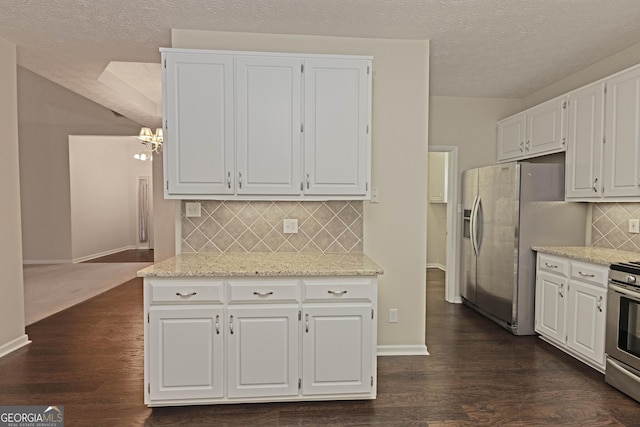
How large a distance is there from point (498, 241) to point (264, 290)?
2.76 metres

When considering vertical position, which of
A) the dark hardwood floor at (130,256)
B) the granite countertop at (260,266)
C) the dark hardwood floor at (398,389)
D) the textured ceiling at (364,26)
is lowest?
the dark hardwood floor at (398,389)

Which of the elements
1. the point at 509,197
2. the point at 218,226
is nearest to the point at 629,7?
the point at 509,197

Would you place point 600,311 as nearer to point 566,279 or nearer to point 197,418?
point 566,279

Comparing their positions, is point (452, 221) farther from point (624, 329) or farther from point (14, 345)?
point (14, 345)

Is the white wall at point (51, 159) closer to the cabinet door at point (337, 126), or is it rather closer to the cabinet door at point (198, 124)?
the cabinet door at point (198, 124)

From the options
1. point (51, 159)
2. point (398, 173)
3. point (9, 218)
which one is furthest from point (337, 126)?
point (51, 159)

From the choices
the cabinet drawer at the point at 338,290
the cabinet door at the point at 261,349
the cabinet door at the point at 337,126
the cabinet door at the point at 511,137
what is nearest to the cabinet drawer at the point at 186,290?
the cabinet door at the point at 261,349

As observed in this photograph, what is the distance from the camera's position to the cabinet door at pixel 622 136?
2.83 metres

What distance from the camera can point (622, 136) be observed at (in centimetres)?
296

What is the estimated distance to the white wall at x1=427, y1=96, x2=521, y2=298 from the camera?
476cm

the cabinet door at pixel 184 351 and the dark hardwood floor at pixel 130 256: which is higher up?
the cabinet door at pixel 184 351

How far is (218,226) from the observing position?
302cm

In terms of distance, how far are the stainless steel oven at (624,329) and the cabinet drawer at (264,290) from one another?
223 centimetres

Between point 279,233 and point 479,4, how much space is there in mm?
2199
